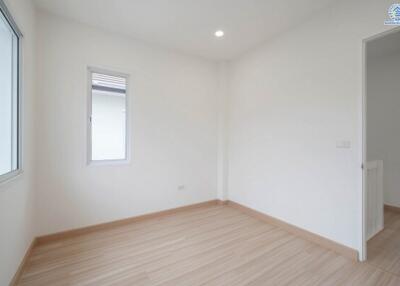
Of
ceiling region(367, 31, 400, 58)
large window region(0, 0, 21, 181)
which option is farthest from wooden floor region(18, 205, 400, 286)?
ceiling region(367, 31, 400, 58)

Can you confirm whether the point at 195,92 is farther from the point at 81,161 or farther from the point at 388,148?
the point at 388,148

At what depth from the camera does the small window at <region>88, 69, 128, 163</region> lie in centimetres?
276

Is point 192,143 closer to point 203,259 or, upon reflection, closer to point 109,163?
point 109,163

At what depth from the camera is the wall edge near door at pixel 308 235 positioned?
2111 millimetres

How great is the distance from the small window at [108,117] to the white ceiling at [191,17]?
27.7 inches

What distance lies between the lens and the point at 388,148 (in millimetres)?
3570

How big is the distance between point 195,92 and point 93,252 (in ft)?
9.44

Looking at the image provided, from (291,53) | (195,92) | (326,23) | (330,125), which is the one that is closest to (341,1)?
(326,23)

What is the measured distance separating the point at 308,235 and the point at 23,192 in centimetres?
333

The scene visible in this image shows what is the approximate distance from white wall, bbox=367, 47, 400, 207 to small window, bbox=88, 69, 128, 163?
463 centimetres

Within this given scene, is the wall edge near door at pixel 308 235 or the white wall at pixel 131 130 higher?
the white wall at pixel 131 130

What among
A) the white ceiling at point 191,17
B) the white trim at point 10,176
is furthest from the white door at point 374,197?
the white trim at point 10,176

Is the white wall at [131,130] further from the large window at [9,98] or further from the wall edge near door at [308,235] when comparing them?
the wall edge near door at [308,235]

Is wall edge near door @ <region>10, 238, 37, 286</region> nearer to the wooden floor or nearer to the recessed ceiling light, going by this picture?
the wooden floor
